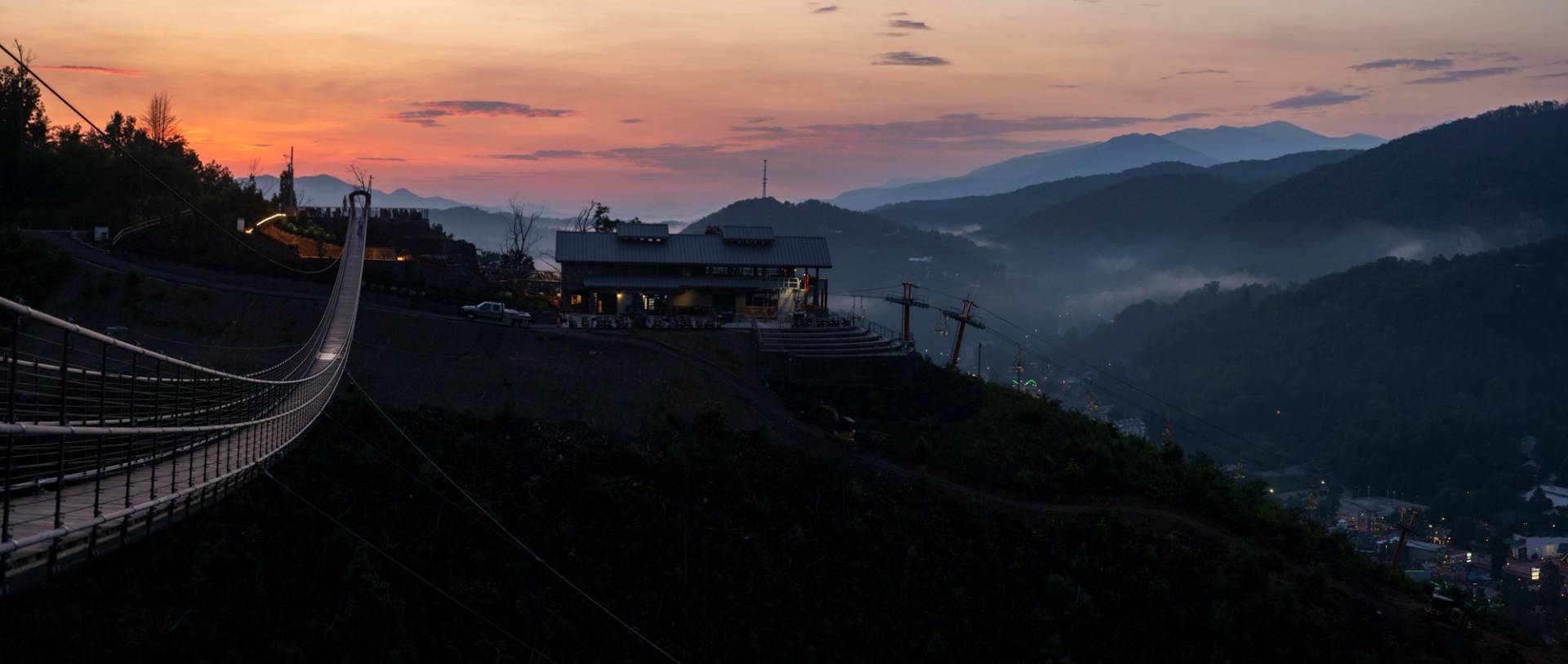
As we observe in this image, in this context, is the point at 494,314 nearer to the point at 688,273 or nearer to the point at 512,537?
the point at 688,273

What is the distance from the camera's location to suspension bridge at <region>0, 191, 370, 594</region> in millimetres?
12984

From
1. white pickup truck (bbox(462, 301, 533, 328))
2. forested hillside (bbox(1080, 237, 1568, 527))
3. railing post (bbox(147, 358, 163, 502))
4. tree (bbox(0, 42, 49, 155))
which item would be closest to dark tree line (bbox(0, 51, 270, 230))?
tree (bbox(0, 42, 49, 155))

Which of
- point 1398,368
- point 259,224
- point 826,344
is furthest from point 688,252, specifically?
point 1398,368

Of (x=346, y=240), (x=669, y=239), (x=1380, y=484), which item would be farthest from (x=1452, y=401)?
(x=346, y=240)

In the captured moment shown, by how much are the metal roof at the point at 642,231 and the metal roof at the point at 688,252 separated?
0.29m

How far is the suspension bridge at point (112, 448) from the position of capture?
1298 cm

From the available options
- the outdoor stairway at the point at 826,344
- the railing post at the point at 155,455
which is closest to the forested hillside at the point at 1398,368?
the outdoor stairway at the point at 826,344

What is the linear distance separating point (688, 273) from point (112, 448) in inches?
1344

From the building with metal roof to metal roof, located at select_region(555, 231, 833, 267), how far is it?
0.04 metres

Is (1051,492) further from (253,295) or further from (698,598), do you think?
(253,295)

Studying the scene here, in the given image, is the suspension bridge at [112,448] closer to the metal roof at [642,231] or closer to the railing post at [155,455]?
the railing post at [155,455]

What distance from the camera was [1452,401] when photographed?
476 ft

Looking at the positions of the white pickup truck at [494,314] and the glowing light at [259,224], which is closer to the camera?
the white pickup truck at [494,314]

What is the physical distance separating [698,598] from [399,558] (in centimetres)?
833
